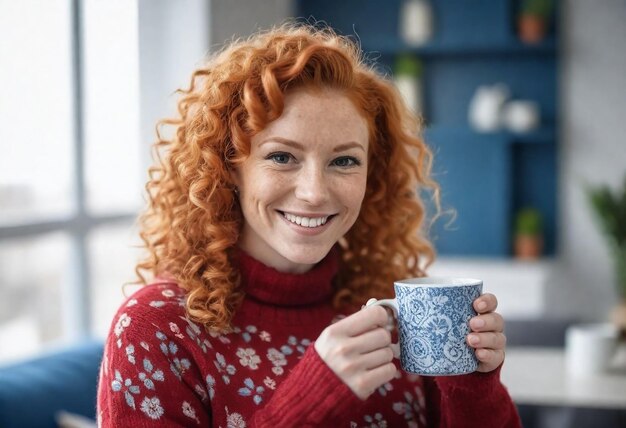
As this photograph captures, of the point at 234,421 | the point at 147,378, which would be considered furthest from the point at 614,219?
the point at 147,378

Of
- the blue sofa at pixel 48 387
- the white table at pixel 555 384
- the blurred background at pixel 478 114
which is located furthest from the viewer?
the blurred background at pixel 478 114

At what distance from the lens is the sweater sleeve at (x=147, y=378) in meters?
1.06

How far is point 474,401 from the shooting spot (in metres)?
1.21

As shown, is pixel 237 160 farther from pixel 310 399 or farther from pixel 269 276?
pixel 310 399

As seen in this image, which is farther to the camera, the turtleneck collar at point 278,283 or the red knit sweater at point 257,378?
the turtleneck collar at point 278,283

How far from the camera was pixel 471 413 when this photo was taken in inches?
48.0

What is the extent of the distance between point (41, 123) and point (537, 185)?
281 cm

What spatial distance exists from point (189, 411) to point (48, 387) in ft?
2.99

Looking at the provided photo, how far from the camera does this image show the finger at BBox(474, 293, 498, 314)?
104cm

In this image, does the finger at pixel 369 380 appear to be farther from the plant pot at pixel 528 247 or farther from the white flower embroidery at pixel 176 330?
the plant pot at pixel 528 247

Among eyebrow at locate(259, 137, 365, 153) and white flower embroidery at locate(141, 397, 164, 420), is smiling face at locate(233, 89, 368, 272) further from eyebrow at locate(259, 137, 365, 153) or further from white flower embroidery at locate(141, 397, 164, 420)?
white flower embroidery at locate(141, 397, 164, 420)

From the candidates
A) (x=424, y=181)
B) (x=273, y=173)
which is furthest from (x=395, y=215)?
(x=273, y=173)

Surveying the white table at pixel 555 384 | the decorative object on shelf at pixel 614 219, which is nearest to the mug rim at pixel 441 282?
the white table at pixel 555 384

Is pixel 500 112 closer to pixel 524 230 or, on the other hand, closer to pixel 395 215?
pixel 524 230
